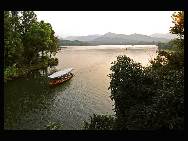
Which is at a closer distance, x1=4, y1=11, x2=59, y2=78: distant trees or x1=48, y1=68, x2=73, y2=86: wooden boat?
x1=48, y1=68, x2=73, y2=86: wooden boat

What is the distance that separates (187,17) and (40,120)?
14675 millimetres

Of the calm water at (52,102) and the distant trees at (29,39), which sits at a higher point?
the distant trees at (29,39)

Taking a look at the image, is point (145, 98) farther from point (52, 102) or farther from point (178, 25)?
point (52, 102)

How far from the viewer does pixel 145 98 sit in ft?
22.8

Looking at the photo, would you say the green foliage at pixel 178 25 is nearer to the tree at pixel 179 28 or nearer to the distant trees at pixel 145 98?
the tree at pixel 179 28

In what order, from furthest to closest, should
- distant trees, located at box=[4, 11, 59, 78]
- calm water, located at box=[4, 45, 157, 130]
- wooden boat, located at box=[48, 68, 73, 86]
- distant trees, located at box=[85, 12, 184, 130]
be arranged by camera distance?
1. distant trees, located at box=[4, 11, 59, 78]
2. wooden boat, located at box=[48, 68, 73, 86]
3. calm water, located at box=[4, 45, 157, 130]
4. distant trees, located at box=[85, 12, 184, 130]

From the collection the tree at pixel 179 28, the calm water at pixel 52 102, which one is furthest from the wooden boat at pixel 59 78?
the tree at pixel 179 28

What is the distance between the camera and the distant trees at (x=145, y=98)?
523 centimetres

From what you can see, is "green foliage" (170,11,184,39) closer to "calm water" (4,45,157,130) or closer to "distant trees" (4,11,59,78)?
"calm water" (4,45,157,130)

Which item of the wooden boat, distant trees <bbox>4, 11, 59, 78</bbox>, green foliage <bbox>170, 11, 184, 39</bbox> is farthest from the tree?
distant trees <bbox>4, 11, 59, 78</bbox>

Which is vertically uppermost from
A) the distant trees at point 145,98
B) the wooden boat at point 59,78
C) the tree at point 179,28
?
the tree at point 179,28

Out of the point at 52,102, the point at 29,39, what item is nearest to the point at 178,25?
the point at 52,102

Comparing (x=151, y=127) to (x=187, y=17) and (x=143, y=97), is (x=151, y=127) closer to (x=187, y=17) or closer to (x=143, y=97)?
(x=143, y=97)

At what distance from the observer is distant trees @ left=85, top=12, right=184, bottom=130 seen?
5.23 meters
